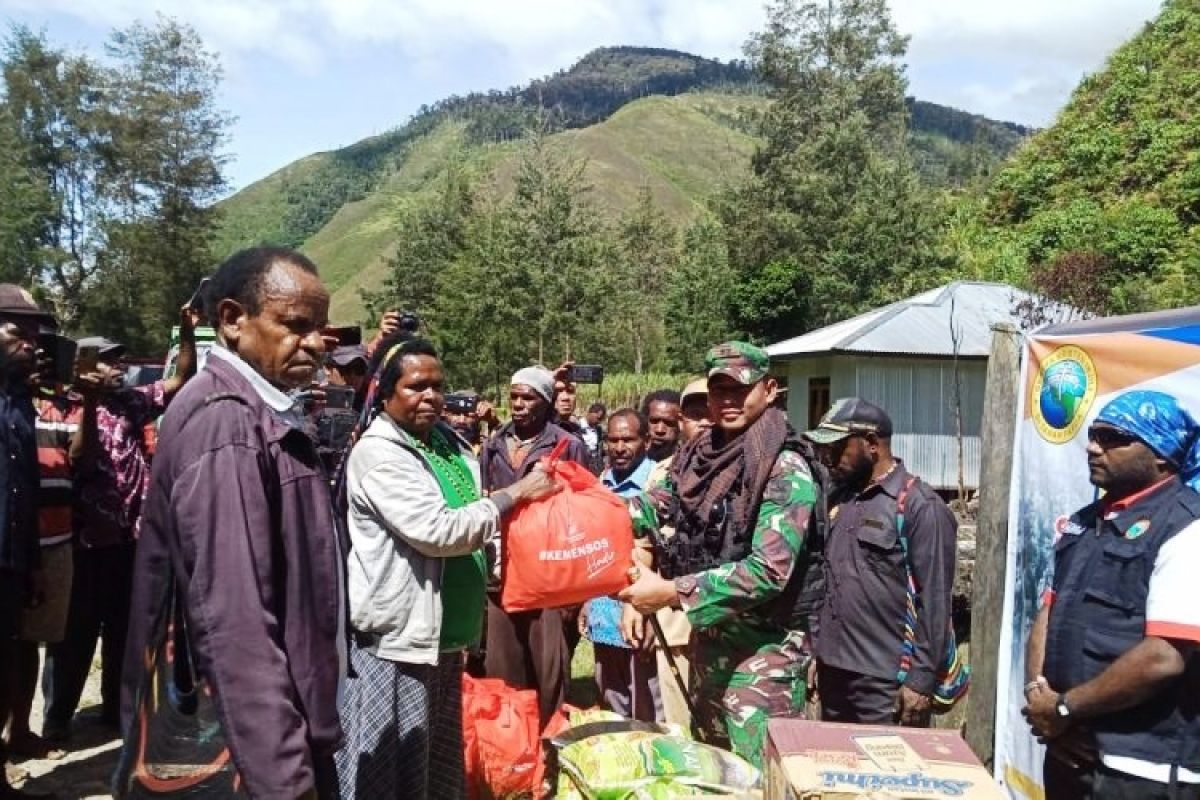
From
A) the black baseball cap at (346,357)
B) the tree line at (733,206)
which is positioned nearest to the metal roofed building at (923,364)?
the tree line at (733,206)

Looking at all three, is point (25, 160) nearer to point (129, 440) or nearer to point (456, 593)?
point (129, 440)

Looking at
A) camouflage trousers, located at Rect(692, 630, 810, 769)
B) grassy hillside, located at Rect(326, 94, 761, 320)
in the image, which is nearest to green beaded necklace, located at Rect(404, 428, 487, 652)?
camouflage trousers, located at Rect(692, 630, 810, 769)

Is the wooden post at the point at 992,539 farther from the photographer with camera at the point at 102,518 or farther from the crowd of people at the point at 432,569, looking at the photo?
the photographer with camera at the point at 102,518

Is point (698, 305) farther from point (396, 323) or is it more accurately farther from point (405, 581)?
point (405, 581)

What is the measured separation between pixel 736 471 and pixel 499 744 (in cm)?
164

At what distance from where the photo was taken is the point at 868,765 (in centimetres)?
200

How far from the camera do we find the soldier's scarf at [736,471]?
2963mm

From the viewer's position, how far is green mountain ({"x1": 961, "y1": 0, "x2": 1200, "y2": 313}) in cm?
2025

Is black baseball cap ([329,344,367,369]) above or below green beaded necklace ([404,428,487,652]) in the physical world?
above

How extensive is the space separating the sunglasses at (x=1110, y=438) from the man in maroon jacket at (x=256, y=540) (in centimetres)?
214

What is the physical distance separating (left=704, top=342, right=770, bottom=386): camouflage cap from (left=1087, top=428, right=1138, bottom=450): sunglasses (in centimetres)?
100

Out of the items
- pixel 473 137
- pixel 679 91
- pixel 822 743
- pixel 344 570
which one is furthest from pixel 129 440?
pixel 679 91

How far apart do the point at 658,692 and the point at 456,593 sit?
222 cm

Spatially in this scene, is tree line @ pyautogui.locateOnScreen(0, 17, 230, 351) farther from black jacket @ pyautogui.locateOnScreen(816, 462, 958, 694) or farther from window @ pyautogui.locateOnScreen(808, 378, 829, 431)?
black jacket @ pyautogui.locateOnScreen(816, 462, 958, 694)
